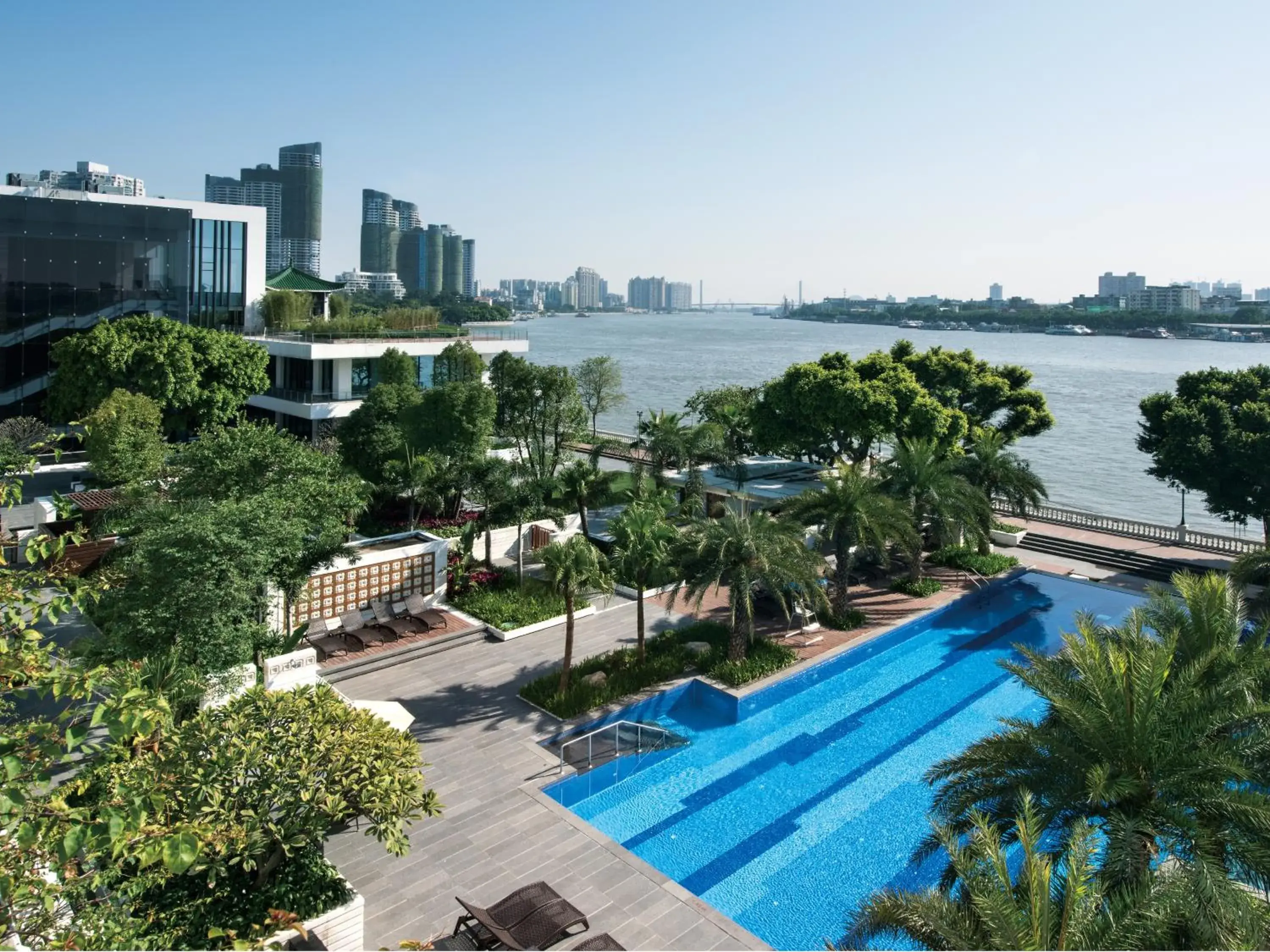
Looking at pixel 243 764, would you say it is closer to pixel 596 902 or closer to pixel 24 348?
pixel 596 902

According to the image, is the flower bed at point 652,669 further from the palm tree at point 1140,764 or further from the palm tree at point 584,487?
the palm tree at point 1140,764

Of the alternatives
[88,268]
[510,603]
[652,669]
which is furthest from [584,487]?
[88,268]

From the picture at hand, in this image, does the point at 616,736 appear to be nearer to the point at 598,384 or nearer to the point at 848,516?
the point at 848,516

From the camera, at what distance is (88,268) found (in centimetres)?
3284

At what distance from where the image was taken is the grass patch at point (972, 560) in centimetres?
2472

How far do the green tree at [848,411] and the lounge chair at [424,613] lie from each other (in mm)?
13507

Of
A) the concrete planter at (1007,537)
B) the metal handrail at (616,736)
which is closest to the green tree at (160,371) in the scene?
the metal handrail at (616,736)

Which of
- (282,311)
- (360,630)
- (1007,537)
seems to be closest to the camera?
(360,630)

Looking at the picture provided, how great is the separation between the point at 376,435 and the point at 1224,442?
2355cm

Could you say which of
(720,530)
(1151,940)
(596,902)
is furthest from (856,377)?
(1151,940)

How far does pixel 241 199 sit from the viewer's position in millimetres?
182125

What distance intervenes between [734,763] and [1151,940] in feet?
27.7

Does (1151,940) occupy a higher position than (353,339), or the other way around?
(353,339)

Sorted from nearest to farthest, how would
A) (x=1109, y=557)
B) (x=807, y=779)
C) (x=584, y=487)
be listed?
(x=807, y=779), (x=584, y=487), (x=1109, y=557)
